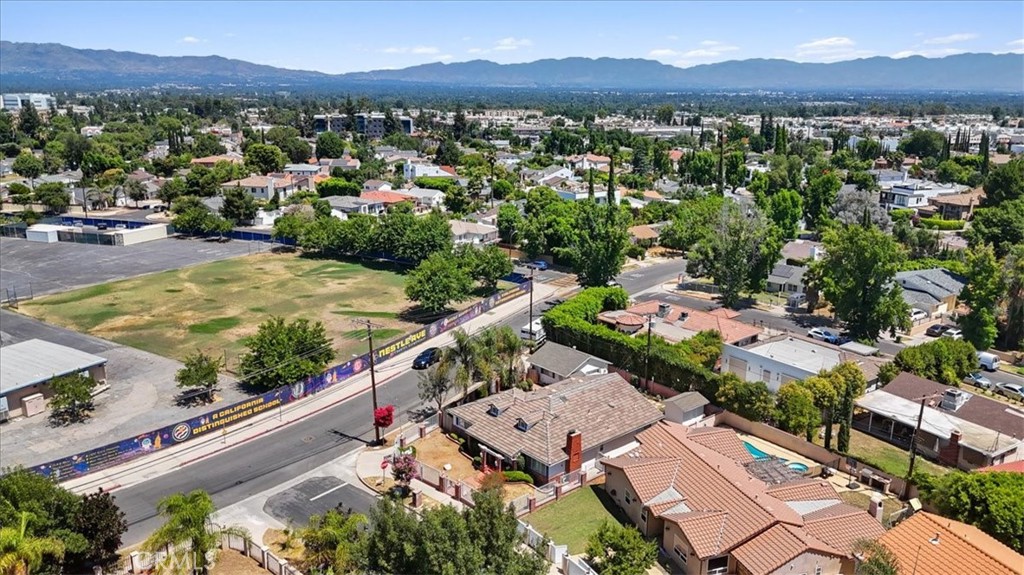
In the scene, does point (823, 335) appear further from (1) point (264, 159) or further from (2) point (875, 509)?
(1) point (264, 159)

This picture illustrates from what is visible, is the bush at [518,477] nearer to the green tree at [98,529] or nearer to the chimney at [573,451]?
the chimney at [573,451]

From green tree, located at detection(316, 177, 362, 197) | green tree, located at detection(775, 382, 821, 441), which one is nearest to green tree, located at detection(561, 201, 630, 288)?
green tree, located at detection(775, 382, 821, 441)

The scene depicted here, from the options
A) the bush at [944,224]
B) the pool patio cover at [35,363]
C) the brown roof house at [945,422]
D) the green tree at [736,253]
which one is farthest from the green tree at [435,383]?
the bush at [944,224]

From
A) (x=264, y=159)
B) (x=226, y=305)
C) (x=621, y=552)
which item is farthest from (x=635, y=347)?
(x=264, y=159)

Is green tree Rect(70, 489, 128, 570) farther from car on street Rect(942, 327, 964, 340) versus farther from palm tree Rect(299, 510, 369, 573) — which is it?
car on street Rect(942, 327, 964, 340)

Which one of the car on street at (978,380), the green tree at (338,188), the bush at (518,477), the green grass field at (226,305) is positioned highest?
the green tree at (338,188)

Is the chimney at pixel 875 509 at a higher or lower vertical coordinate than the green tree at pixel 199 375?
lower

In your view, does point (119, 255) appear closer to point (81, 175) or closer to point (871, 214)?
point (81, 175)
